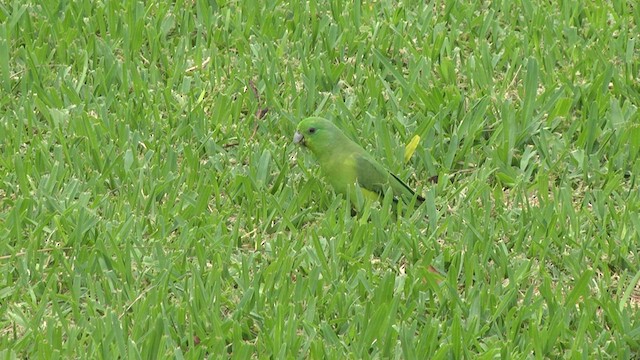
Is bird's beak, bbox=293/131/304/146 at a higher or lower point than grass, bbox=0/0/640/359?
higher

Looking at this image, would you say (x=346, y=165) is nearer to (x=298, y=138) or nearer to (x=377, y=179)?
(x=377, y=179)

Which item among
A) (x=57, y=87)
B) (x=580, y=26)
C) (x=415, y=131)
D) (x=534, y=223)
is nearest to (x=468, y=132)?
(x=415, y=131)

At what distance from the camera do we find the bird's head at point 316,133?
5293 millimetres

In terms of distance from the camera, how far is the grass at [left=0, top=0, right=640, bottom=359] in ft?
14.8

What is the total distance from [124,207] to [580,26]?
273 cm

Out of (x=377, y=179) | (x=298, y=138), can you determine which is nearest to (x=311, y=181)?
(x=298, y=138)

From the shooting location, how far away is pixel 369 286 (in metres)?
4.70

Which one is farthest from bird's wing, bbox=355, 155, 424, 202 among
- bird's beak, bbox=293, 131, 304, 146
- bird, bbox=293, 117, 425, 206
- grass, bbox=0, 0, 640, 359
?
bird's beak, bbox=293, 131, 304, 146

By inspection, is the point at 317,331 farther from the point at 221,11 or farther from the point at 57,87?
the point at 221,11

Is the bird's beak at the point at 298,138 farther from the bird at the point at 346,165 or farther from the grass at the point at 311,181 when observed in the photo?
the grass at the point at 311,181

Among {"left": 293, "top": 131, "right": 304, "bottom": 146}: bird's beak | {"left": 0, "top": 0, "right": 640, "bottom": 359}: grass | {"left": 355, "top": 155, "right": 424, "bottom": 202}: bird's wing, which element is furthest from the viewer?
{"left": 293, "top": 131, "right": 304, "bottom": 146}: bird's beak

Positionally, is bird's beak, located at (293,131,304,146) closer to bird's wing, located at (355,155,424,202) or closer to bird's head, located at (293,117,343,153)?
bird's head, located at (293,117,343,153)

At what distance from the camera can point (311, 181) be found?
5.37 metres

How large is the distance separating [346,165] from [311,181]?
0.21 m
